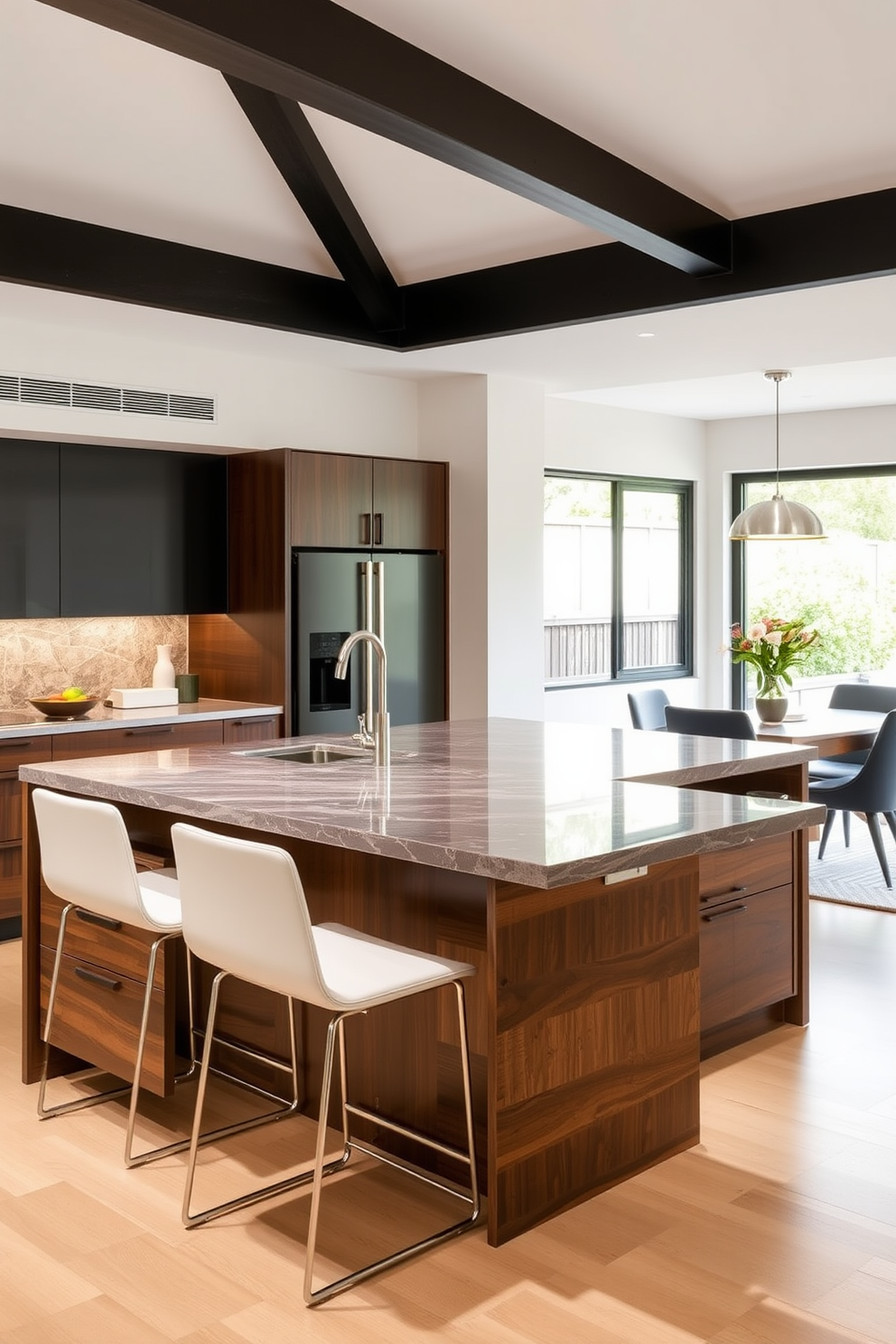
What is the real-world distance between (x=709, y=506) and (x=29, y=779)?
684 cm

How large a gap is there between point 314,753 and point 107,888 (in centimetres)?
106

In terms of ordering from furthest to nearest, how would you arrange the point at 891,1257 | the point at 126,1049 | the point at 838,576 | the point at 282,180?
1. the point at 838,576
2. the point at 282,180
3. the point at 126,1049
4. the point at 891,1257

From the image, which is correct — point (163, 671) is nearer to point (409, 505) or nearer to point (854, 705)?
point (409, 505)

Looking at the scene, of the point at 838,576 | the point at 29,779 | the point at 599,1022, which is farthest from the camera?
the point at 838,576

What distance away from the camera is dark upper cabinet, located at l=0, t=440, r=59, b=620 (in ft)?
17.5

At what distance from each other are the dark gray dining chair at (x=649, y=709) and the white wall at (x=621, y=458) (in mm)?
1408

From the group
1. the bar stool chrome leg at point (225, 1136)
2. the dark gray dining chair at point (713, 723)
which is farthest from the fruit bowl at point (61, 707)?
the dark gray dining chair at point (713, 723)

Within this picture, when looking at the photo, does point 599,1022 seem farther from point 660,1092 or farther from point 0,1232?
point 0,1232

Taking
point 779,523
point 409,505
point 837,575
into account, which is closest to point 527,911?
point 409,505

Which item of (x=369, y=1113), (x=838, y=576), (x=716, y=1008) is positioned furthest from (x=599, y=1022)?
(x=838, y=576)

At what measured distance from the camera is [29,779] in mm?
3551

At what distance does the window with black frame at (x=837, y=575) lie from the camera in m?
8.67

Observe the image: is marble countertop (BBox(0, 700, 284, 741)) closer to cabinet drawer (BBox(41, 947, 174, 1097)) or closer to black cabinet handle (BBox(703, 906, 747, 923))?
cabinet drawer (BBox(41, 947, 174, 1097))

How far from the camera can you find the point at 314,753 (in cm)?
391
